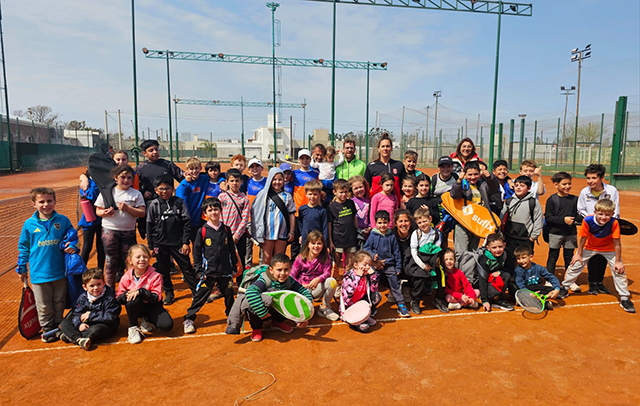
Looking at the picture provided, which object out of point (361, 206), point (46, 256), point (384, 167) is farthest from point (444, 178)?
point (46, 256)

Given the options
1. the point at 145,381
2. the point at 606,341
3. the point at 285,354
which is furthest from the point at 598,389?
the point at 145,381

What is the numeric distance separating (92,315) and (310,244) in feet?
8.48

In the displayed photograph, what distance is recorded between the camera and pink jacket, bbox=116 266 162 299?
4.44 metres

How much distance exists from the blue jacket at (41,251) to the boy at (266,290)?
204 cm

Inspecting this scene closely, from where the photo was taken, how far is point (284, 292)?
14.2ft

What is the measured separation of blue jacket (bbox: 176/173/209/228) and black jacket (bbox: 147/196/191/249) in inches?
21.3

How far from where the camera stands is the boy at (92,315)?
13.7 ft

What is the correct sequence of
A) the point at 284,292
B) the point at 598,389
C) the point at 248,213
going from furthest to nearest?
the point at 248,213
the point at 284,292
the point at 598,389

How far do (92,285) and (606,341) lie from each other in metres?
5.67

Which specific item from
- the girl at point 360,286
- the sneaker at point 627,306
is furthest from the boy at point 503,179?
the girl at point 360,286

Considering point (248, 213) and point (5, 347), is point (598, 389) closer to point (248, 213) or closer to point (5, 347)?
point (248, 213)

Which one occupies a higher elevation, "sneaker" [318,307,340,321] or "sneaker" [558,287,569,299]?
"sneaker" [558,287,569,299]

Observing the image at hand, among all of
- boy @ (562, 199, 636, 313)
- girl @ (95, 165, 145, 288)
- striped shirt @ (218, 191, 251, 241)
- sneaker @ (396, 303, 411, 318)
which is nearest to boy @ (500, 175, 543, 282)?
boy @ (562, 199, 636, 313)

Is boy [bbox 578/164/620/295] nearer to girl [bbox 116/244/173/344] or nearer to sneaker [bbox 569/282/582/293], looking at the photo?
sneaker [bbox 569/282/582/293]
